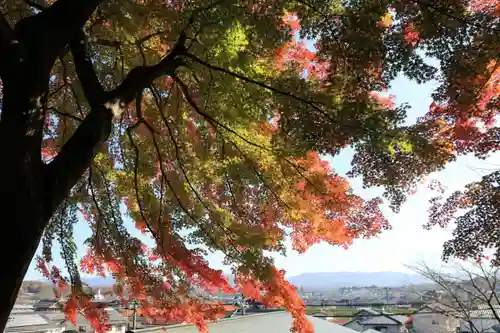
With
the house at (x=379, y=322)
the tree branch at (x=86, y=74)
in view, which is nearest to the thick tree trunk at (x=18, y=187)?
the tree branch at (x=86, y=74)

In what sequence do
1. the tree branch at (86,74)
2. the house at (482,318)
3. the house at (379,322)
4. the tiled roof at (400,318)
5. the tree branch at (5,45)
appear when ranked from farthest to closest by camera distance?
the tiled roof at (400,318) < the house at (379,322) < the house at (482,318) < the tree branch at (86,74) < the tree branch at (5,45)

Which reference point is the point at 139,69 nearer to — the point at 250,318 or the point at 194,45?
the point at 194,45

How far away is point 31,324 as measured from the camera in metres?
10.6

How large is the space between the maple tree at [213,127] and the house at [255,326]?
1570 millimetres

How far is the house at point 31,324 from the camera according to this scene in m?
10.2

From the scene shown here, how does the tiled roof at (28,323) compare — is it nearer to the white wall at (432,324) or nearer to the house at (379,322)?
the white wall at (432,324)

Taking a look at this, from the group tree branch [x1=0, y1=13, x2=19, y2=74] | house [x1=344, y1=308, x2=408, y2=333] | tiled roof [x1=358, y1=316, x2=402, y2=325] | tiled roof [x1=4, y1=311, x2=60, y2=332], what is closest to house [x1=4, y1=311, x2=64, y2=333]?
tiled roof [x1=4, y1=311, x2=60, y2=332]

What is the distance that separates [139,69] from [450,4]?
2109 mm

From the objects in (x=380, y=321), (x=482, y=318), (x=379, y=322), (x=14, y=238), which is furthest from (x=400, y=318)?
(x=14, y=238)

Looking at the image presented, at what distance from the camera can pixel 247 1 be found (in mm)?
2746

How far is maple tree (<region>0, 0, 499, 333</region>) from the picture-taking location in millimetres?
2242

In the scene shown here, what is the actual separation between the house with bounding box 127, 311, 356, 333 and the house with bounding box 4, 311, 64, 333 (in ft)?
18.9

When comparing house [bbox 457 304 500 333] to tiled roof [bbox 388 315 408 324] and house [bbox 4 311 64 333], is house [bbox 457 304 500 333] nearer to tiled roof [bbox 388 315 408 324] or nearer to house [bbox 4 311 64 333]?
tiled roof [bbox 388 315 408 324]

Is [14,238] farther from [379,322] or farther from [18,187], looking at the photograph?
[379,322]
